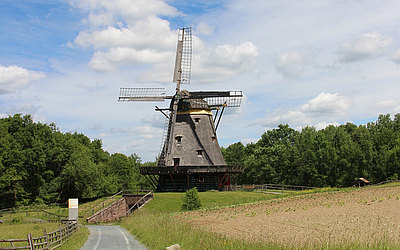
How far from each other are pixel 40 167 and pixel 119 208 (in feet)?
57.1

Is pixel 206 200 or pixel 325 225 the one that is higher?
pixel 206 200

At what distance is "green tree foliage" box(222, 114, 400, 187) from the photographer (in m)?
60.4

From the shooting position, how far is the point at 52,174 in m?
59.4

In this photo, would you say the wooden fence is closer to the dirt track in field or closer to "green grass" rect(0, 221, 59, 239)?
"green grass" rect(0, 221, 59, 239)

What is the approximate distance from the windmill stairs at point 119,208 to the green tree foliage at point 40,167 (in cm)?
1148

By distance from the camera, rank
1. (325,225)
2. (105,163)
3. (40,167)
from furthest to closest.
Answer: (105,163) < (40,167) < (325,225)

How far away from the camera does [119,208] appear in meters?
46.6

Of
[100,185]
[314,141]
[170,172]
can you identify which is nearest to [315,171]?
[314,141]

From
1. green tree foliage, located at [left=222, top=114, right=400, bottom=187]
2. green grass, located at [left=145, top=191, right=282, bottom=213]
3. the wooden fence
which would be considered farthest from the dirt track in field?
green tree foliage, located at [left=222, top=114, right=400, bottom=187]

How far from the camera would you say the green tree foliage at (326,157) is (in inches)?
2377

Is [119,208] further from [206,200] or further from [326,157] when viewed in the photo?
[326,157]

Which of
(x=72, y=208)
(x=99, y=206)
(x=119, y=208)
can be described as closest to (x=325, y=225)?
(x=72, y=208)

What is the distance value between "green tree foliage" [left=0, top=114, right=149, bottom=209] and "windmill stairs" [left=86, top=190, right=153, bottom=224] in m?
11.5

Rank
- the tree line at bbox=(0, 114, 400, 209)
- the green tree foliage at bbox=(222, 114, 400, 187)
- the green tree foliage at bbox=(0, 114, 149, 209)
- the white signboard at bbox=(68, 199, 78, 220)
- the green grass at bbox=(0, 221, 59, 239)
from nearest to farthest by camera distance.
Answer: the green grass at bbox=(0, 221, 59, 239) < the white signboard at bbox=(68, 199, 78, 220) < the green tree foliage at bbox=(0, 114, 149, 209) < the tree line at bbox=(0, 114, 400, 209) < the green tree foliage at bbox=(222, 114, 400, 187)
